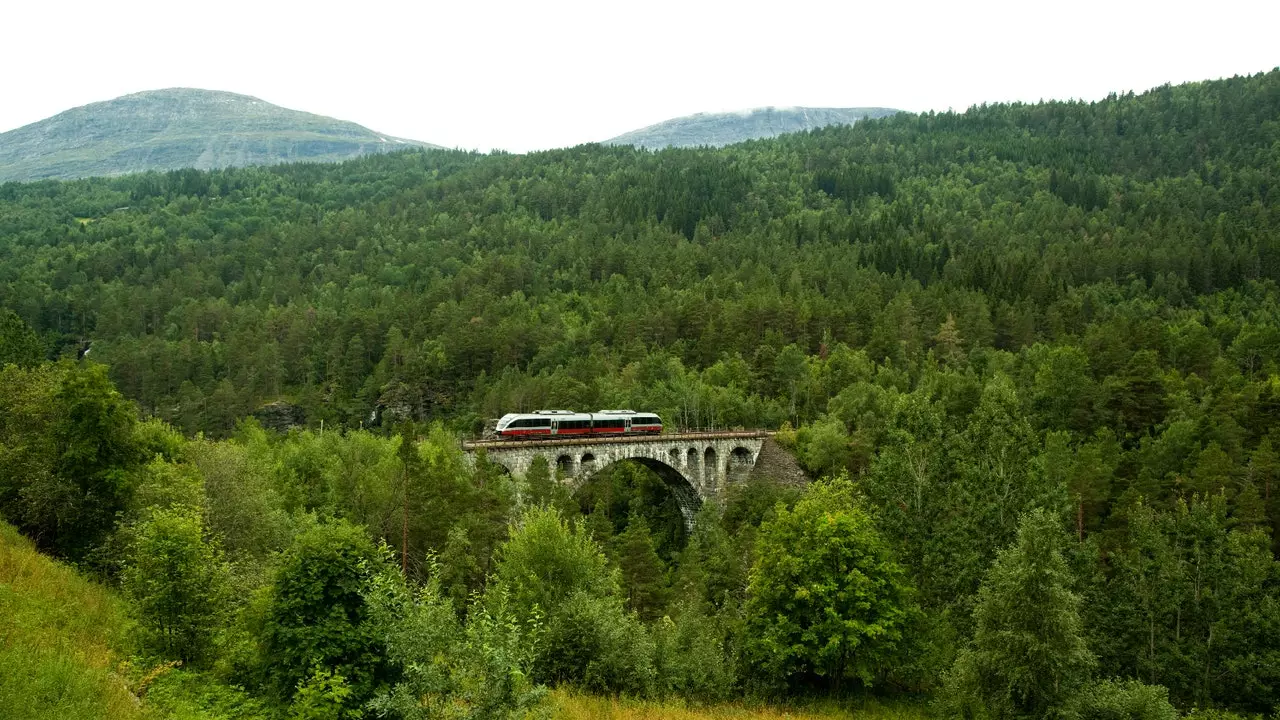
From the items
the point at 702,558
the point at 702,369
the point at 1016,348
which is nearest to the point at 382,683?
the point at 702,558

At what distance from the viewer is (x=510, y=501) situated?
179 feet

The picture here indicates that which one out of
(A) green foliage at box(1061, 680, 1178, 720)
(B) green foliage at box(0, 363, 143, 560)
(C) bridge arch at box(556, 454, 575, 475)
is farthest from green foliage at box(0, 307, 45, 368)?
(A) green foliage at box(1061, 680, 1178, 720)

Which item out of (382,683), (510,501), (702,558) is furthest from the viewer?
(702,558)

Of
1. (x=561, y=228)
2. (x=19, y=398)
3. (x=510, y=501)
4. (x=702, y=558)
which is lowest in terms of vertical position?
(x=702, y=558)

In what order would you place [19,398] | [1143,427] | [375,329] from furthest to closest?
[375,329]
[1143,427]
[19,398]

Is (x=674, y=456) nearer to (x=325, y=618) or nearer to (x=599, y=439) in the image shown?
(x=599, y=439)

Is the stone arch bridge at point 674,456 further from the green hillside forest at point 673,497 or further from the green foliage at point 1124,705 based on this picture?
the green foliage at point 1124,705

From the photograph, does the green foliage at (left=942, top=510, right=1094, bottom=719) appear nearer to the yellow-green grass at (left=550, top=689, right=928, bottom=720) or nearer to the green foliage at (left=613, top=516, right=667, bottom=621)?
the yellow-green grass at (left=550, top=689, right=928, bottom=720)

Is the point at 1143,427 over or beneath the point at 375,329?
beneath

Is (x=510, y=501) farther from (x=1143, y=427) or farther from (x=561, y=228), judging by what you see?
(x=561, y=228)

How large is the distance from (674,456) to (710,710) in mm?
45390

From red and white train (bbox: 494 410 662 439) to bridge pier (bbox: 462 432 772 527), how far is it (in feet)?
4.13

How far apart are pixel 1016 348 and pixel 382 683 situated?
94310 millimetres

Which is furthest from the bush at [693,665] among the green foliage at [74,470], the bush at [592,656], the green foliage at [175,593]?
the green foliage at [74,470]
